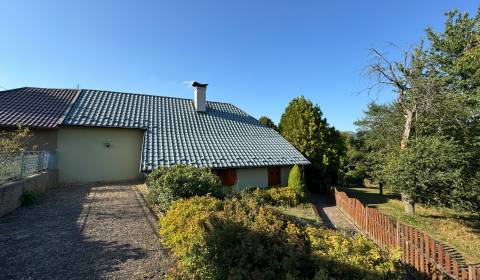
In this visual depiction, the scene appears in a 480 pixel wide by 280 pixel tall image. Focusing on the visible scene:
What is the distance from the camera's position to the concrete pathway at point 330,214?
1116 cm

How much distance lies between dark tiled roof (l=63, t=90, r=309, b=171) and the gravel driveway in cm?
354

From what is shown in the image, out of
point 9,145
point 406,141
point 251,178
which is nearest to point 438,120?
point 406,141

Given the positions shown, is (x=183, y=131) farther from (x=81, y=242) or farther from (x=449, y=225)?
(x=449, y=225)

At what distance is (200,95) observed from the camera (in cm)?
1756

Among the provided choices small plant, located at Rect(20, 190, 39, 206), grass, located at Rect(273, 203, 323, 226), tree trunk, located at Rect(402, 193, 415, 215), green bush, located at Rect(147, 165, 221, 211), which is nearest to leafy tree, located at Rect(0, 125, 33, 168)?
small plant, located at Rect(20, 190, 39, 206)

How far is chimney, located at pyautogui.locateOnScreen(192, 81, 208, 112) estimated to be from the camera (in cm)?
1741

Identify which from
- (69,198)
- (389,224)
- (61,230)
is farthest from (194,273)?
(69,198)

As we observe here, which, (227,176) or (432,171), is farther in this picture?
(227,176)

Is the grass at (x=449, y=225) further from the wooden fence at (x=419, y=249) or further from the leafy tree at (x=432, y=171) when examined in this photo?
the leafy tree at (x=432, y=171)

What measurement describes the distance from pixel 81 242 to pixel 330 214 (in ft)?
37.1

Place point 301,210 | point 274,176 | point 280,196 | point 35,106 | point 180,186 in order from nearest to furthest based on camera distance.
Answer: point 180,186 < point 301,210 < point 280,196 < point 35,106 < point 274,176

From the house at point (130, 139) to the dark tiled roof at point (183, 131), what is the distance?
0.04 meters

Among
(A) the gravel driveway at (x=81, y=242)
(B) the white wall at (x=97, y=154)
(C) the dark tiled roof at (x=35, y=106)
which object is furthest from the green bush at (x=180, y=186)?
(C) the dark tiled roof at (x=35, y=106)

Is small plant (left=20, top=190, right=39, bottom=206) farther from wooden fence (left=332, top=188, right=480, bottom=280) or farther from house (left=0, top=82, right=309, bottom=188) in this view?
wooden fence (left=332, top=188, right=480, bottom=280)
